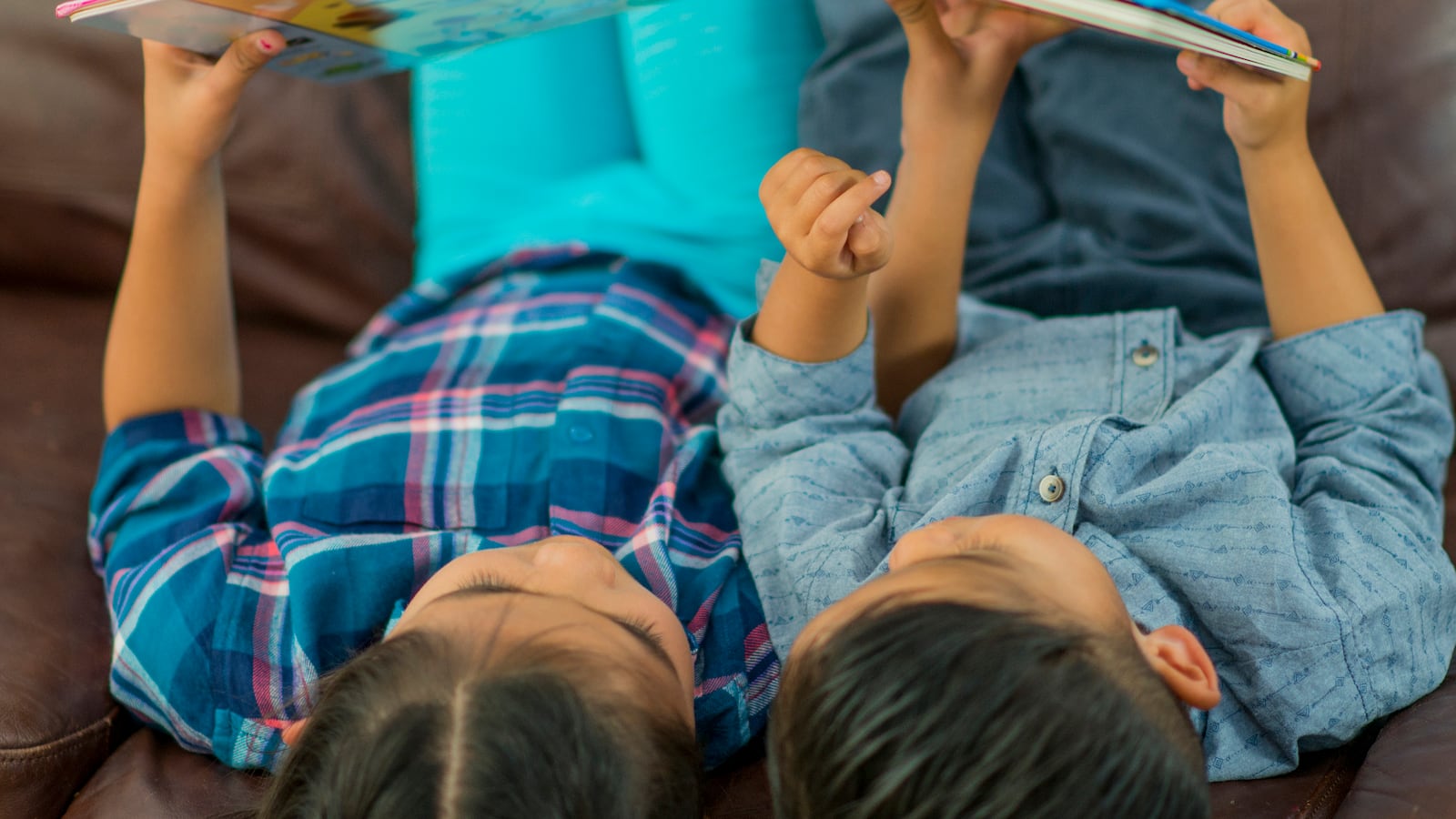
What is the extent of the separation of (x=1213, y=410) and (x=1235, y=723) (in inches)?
9.5

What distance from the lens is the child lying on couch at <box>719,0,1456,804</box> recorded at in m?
0.64

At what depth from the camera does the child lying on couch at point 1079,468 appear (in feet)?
2.10

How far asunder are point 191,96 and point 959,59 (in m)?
0.65

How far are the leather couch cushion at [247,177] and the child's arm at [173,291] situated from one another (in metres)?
0.24

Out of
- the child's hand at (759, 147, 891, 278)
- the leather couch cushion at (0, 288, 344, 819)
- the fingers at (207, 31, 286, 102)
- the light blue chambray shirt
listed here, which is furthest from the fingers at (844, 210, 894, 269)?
the leather couch cushion at (0, 288, 344, 819)

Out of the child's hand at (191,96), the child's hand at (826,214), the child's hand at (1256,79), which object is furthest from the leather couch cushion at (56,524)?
the child's hand at (1256,79)

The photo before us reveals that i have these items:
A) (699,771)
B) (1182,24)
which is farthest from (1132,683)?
(1182,24)

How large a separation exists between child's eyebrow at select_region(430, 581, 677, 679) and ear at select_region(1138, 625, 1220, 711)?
302mm

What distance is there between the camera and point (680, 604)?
892 mm

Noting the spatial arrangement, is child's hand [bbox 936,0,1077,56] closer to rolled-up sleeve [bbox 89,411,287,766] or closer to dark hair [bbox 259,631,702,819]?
dark hair [bbox 259,631,702,819]

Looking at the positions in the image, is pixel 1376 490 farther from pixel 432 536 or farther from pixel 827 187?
pixel 432 536

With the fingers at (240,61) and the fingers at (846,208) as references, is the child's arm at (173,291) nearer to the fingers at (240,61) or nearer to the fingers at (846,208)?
the fingers at (240,61)

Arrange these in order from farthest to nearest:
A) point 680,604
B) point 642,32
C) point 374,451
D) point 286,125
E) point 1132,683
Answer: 1. point 286,125
2. point 642,32
3. point 374,451
4. point 680,604
5. point 1132,683

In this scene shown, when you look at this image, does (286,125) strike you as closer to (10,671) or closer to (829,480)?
(10,671)
